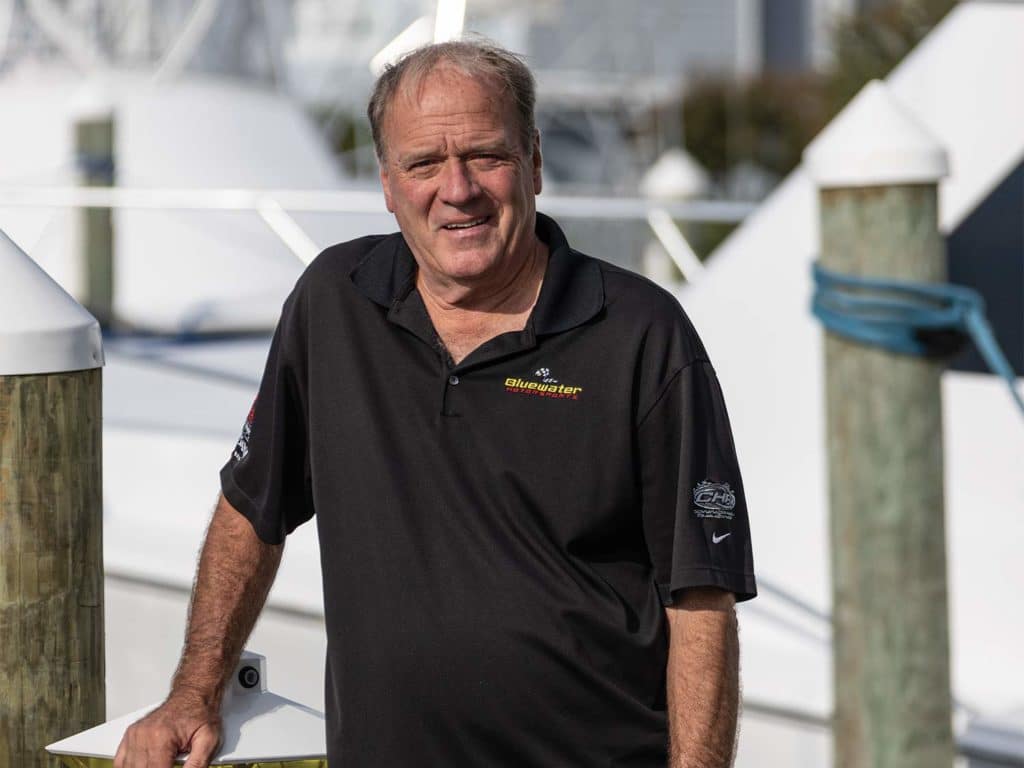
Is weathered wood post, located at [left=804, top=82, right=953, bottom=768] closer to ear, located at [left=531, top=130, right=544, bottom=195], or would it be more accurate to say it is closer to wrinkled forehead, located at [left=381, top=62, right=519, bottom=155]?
ear, located at [left=531, top=130, right=544, bottom=195]

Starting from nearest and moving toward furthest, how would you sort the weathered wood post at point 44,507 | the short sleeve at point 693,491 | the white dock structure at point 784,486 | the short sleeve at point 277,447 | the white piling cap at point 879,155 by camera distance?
the short sleeve at point 693,491
the short sleeve at point 277,447
the weathered wood post at point 44,507
the white piling cap at point 879,155
the white dock structure at point 784,486

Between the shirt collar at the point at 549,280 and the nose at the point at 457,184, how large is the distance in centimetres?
14

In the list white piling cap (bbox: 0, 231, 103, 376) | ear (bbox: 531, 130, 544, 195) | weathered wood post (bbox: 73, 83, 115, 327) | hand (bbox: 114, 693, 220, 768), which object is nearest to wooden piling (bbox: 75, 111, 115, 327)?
weathered wood post (bbox: 73, 83, 115, 327)

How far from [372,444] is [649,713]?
0.48 metres

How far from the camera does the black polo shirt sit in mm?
1857

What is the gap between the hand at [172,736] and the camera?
2008 millimetres

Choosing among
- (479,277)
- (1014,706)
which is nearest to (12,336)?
(479,277)

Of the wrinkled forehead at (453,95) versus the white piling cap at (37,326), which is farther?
the white piling cap at (37,326)

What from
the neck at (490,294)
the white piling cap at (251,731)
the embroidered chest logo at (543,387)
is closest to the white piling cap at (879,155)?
the neck at (490,294)

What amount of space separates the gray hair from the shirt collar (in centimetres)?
15

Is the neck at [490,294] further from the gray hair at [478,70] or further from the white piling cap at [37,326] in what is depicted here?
the white piling cap at [37,326]

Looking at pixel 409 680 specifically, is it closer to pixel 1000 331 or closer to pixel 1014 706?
pixel 1014 706

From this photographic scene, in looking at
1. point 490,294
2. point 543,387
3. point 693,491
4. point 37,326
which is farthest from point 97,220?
point 693,491

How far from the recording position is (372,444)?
193 centimetres
